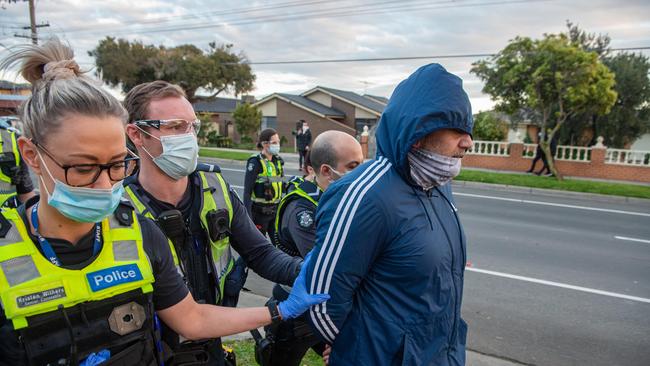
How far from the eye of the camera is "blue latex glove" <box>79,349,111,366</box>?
1.36 m

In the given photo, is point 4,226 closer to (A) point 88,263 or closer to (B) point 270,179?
(A) point 88,263

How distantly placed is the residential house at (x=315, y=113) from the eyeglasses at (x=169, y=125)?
30.5 meters

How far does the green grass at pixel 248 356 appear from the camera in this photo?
133 inches

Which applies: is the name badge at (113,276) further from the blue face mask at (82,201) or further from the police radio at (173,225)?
the police radio at (173,225)

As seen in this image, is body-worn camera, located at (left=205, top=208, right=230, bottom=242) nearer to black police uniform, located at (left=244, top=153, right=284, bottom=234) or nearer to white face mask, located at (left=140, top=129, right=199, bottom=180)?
white face mask, located at (left=140, top=129, right=199, bottom=180)

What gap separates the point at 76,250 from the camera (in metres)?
1.39

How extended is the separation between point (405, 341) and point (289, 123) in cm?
3371

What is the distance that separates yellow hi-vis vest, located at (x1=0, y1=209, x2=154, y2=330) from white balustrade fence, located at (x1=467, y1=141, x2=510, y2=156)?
58.7ft

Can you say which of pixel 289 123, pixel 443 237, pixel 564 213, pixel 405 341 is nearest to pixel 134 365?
pixel 405 341

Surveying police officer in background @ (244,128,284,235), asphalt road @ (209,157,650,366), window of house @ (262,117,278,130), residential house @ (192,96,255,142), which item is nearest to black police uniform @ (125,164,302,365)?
asphalt road @ (209,157,650,366)

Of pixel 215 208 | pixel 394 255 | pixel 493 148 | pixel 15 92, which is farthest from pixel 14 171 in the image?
pixel 493 148

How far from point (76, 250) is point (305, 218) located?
138cm

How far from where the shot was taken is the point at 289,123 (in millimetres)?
34812

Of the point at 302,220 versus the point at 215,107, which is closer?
the point at 302,220
